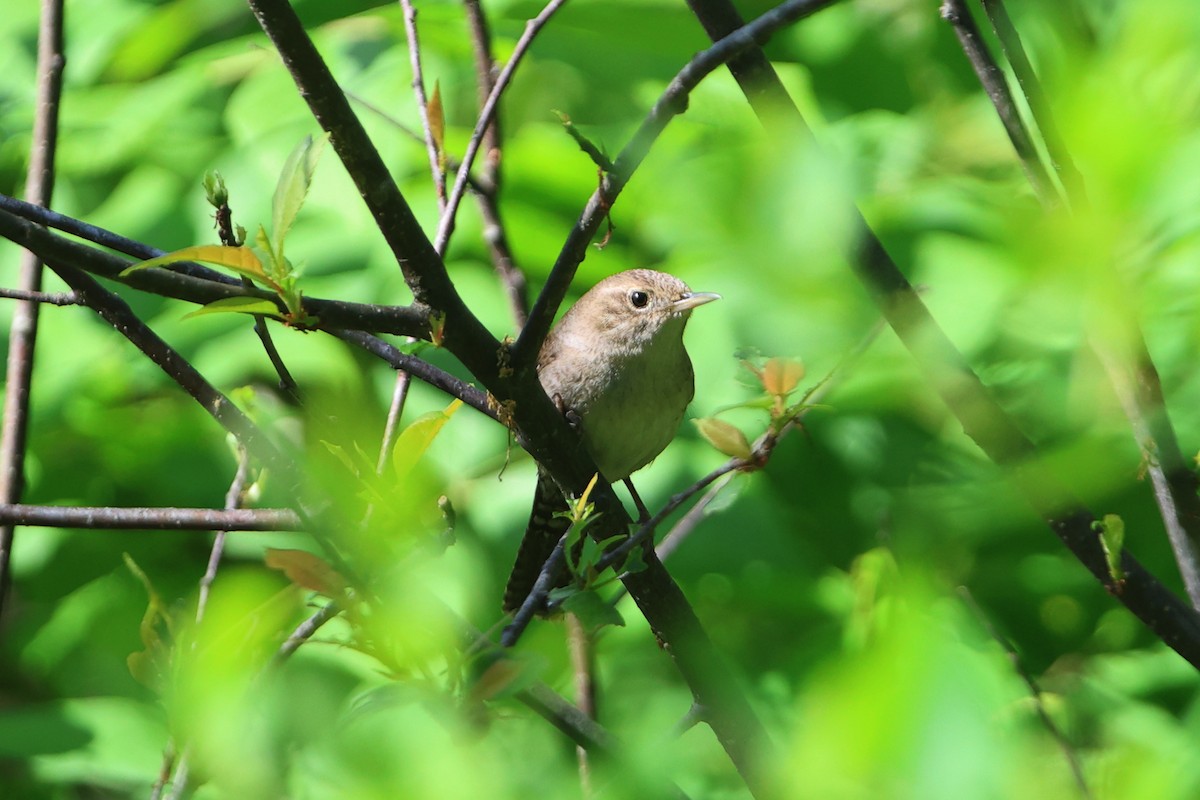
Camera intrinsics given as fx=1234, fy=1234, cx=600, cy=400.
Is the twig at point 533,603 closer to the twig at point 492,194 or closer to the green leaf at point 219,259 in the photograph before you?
the green leaf at point 219,259

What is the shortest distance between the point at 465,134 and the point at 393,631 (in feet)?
10.3

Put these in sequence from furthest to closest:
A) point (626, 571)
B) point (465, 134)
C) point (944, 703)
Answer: point (465, 134), point (626, 571), point (944, 703)

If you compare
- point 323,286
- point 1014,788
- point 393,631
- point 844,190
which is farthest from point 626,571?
point 323,286

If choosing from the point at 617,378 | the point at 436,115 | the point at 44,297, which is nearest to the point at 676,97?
the point at 436,115

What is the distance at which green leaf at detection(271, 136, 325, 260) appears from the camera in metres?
1.37

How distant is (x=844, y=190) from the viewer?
830mm

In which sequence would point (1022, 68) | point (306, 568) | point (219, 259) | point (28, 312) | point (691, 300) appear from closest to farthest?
point (306, 568), point (219, 259), point (1022, 68), point (28, 312), point (691, 300)

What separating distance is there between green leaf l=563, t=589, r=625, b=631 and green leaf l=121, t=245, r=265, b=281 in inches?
20.8

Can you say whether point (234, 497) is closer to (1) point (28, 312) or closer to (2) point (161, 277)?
(1) point (28, 312)

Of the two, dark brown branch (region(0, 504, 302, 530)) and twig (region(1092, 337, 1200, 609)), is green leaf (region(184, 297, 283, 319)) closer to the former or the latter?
dark brown branch (region(0, 504, 302, 530))

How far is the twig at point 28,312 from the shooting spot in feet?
8.55

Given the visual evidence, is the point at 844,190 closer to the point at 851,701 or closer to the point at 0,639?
the point at 851,701

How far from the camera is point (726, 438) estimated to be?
69.4 inches

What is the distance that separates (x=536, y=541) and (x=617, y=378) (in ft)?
1.79
